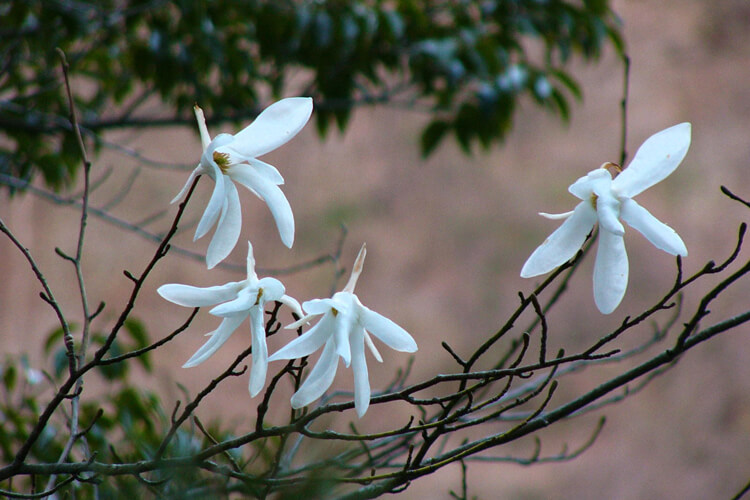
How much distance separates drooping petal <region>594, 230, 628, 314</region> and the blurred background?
11.5 feet

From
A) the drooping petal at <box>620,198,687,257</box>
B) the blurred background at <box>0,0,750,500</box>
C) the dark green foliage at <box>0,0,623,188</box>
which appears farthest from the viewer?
the blurred background at <box>0,0,750,500</box>

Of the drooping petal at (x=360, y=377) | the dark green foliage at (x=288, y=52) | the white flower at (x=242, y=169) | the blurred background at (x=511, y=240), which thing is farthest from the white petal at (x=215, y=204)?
the blurred background at (x=511, y=240)

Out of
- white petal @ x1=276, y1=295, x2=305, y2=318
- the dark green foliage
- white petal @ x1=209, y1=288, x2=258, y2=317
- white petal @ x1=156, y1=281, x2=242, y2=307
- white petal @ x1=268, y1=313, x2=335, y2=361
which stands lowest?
white petal @ x1=268, y1=313, x2=335, y2=361

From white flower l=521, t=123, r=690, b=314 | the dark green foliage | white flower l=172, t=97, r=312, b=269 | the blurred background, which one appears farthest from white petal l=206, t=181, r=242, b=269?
the blurred background

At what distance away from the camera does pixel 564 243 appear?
0.41 metres

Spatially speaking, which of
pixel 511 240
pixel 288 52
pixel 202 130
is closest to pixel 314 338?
pixel 202 130

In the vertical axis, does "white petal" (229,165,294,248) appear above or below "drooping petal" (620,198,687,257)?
above

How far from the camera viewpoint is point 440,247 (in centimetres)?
459

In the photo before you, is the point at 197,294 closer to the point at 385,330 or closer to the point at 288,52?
the point at 385,330

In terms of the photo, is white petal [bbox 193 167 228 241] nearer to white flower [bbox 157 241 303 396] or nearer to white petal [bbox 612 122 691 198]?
white flower [bbox 157 241 303 396]

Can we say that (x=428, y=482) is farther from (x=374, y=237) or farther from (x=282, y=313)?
(x=282, y=313)

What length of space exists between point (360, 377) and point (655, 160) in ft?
0.66

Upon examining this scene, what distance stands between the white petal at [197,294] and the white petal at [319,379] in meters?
0.07

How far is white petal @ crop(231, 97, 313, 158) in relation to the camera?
0.40 meters
